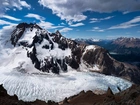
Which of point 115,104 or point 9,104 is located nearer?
point 9,104

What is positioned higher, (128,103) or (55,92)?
(128,103)

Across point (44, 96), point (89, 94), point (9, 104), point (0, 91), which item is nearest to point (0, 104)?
point (9, 104)

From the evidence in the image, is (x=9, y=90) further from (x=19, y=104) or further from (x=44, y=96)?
(x=19, y=104)

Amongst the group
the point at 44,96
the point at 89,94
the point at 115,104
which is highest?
the point at 115,104

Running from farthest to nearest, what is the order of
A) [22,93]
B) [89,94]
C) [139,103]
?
1. [22,93]
2. [89,94]
3. [139,103]

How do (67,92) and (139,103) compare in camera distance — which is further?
(67,92)

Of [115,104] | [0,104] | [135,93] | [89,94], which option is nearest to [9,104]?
[0,104]

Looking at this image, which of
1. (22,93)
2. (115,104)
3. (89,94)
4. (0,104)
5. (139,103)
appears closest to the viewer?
(0,104)

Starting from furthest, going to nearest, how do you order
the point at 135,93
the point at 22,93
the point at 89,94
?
the point at 22,93 < the point at 89,94 < the point at 135,93

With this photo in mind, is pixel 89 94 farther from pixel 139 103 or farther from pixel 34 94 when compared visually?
pixel 34 94
